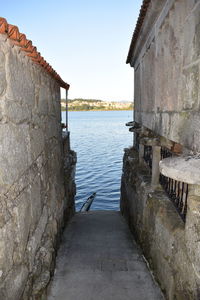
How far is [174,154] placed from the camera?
402cm

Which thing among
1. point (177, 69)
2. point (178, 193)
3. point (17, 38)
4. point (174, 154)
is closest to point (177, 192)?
point (178, 193)

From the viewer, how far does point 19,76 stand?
271 centimetres

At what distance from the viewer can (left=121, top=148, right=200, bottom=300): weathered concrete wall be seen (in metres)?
2.74

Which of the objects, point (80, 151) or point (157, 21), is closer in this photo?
point (157, 21)

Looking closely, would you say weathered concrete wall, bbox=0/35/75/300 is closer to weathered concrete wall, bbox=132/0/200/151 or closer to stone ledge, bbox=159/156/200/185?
stone ledge, bbox=159/156/200/185

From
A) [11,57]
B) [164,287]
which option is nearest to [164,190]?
[164,287]

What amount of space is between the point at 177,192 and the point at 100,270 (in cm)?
193

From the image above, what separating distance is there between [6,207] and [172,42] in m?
A: 3.53

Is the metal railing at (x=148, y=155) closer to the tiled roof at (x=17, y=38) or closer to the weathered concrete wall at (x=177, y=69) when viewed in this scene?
the weathered concrete wall at (x=177, y=69)

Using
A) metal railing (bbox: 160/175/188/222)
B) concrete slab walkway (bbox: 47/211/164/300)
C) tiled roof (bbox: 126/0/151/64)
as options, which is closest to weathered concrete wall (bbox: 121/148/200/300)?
metal railing (bbox: 160/175/188/222)

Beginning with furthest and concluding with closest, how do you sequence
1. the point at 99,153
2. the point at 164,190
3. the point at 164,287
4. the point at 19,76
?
the point at 99,153 → the point at 164,190 → the point at 164,287 → the point at 19,76

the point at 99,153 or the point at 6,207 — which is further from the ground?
the point at 6,207

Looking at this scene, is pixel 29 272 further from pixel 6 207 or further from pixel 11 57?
pixel 11 57

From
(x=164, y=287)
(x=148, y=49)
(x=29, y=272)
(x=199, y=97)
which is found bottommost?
(x=164, y=287)
